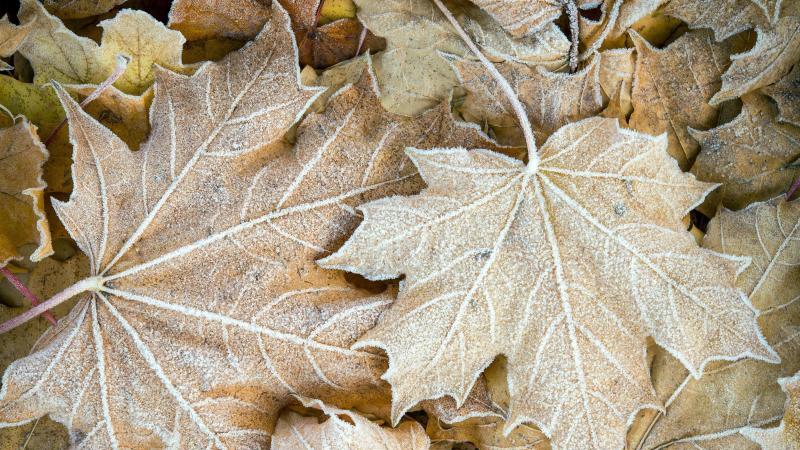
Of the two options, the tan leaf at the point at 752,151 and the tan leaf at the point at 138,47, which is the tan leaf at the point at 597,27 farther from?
the tan leaf at the point at 138,47

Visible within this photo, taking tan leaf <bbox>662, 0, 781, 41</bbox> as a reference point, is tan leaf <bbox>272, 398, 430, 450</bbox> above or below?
below

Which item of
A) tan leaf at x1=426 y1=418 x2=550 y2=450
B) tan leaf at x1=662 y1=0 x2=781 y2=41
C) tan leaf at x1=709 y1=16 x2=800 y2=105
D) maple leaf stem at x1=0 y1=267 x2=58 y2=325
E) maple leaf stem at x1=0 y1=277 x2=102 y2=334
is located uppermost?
tan leaf at x1=662 y1=0 x2=781 y2=41

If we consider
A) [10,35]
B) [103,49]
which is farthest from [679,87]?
[10,35]

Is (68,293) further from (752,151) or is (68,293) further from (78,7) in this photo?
(752,151)

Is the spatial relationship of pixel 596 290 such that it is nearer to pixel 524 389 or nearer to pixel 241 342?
pixel 524 389

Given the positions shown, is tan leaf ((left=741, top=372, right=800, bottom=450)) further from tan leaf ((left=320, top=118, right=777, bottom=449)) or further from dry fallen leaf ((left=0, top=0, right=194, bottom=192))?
dry fallen leaf ((left=0, top=0, right=194, bottom=192))

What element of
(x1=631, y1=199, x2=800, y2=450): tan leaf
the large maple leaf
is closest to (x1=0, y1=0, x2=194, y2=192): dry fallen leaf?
the large maple leaf
